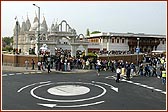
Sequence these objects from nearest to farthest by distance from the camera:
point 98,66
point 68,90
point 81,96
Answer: point 81,96 < point 68,90 < point 98,66

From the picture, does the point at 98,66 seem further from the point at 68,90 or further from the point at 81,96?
the point at 81,96

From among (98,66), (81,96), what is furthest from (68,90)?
(98,66)

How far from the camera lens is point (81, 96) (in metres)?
17.6

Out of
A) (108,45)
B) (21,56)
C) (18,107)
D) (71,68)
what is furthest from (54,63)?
(108,45)

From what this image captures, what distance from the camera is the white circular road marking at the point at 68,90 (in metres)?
18.5

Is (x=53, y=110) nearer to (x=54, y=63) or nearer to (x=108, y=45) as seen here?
(x=54, y=63)

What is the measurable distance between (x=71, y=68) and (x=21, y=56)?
9.74 meters

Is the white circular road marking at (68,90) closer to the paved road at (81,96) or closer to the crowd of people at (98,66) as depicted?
the paved road at (81,96)

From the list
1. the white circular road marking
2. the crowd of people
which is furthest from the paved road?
the crowd of people

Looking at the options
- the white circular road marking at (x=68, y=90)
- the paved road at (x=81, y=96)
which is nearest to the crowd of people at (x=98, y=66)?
the paved road at (x=81, y=96)

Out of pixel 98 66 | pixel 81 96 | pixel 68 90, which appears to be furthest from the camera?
pixel 98 66

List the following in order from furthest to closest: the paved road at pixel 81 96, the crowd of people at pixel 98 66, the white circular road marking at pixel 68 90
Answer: the crowd of people at pixel 98 66
the white circular road marking at pixel 68 90
the paved road at pixel 81 96

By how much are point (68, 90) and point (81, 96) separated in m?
2.11

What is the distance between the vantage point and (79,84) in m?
22.2
